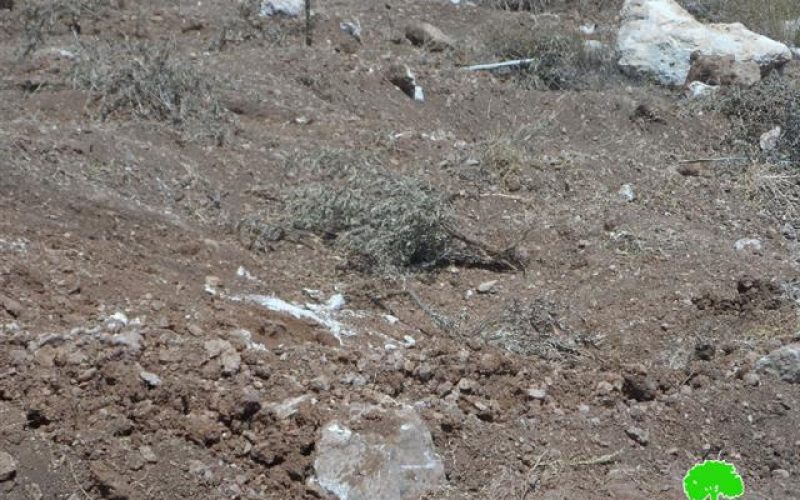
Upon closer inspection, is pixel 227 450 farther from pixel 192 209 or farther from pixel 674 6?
pixel 674 6

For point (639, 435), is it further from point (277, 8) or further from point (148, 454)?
point (277, 8)

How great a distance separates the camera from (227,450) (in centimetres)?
313

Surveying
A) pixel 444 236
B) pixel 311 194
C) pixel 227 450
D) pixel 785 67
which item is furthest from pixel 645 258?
pixel 785 67

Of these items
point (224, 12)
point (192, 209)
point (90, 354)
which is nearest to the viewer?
point (90, 354)

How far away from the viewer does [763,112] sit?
7105 mm

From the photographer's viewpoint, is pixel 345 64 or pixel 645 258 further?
pixel 345 64

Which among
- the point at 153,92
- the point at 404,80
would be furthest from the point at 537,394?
the point at 404,80

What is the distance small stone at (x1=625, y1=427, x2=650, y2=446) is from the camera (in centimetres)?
358

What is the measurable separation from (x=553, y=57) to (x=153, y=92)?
3350 mm

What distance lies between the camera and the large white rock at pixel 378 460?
310cm

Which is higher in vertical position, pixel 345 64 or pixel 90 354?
pixel 90 354

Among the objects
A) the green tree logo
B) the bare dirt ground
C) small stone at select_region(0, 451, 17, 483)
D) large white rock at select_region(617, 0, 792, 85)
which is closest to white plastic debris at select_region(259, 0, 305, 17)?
the bare dirt ground

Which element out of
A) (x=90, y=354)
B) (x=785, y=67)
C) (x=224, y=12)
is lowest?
(x=785, y=67)

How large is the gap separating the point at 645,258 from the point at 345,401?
2.19 meters
